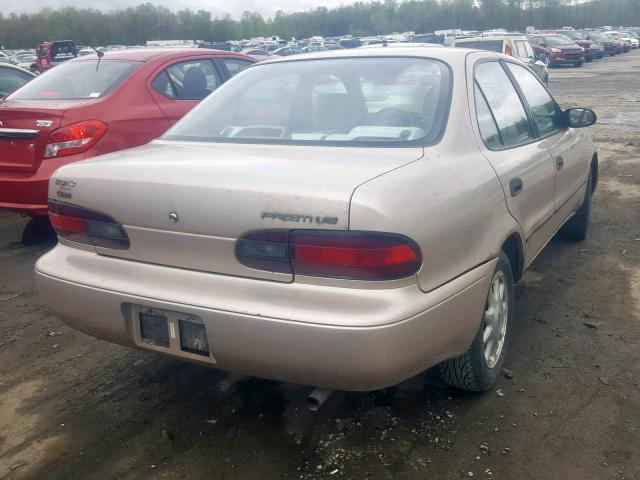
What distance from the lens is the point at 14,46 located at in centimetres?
7538

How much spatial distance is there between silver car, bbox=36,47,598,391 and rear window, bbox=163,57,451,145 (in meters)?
0.01

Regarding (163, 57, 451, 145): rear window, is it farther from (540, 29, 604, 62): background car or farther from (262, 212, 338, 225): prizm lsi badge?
(540, 29, 604, 62): background car

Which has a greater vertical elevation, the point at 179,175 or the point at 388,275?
the point at 179,175

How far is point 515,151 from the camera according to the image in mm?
3518

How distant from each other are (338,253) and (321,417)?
103 cm

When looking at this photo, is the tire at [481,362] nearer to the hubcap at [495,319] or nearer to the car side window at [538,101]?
the hubcap at [495,319]

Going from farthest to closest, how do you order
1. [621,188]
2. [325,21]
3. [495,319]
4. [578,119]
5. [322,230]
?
[325,21]
[621,188]
[578,119]
[495,319]
[322,230]

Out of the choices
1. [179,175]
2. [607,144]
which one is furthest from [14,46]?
[179,175]

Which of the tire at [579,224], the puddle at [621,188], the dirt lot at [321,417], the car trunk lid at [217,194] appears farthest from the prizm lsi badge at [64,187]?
the puddle at [621,188]

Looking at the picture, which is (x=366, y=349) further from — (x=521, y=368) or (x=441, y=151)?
(x=521, y=368)

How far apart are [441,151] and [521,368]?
51.4 inches

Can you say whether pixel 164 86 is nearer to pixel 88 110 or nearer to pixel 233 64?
pixel 88 110

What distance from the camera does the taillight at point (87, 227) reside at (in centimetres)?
280

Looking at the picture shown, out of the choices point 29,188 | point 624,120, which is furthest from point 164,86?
point 624,120
